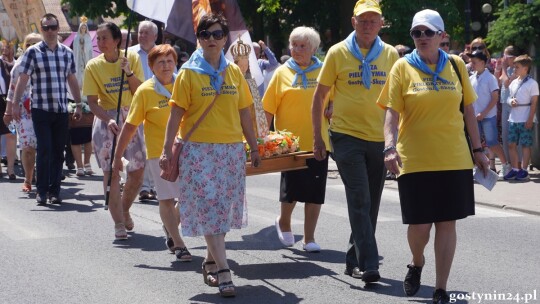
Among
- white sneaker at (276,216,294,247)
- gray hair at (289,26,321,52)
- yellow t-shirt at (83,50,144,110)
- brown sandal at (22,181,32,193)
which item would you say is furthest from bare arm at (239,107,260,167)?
brown sandal at (22,181,32,193)

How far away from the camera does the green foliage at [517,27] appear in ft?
51.4

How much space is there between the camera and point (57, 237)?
10.6 m

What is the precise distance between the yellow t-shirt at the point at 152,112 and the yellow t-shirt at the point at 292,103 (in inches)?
40.8

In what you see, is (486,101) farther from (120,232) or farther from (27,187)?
(120,232)

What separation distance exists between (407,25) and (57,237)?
62.0 feet

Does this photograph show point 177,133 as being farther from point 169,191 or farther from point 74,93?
point 74,93

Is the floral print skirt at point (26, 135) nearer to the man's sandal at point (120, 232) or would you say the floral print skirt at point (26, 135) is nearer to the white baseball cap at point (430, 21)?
the man's sandal at point (120, 232)

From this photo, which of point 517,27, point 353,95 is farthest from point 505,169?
point 353,95

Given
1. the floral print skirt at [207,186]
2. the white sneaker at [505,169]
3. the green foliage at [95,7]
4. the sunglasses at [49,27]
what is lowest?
the white sneaker at [505,169]

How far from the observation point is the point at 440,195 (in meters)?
7.14

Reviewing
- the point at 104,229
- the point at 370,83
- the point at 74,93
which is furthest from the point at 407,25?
the point at 370,83

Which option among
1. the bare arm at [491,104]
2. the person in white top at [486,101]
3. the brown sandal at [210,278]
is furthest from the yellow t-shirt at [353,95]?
the bare arm at [491,104]

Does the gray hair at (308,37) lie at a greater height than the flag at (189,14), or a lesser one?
lesser

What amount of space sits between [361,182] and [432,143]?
39.1 inches
